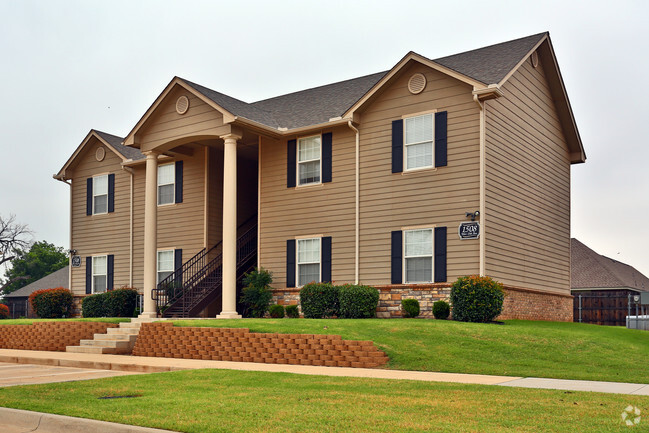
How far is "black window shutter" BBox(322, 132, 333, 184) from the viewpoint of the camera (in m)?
21.8

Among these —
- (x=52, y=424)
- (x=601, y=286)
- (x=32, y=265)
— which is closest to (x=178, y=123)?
(x=52, y=424)

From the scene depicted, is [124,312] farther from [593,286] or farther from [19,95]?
[593,286]

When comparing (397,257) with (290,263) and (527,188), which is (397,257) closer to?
(290,263)

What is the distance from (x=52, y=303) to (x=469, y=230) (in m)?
17.8

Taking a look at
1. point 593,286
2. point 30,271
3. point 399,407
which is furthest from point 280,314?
point 30,271

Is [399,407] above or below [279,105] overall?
below

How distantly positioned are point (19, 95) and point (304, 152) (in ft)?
46.2

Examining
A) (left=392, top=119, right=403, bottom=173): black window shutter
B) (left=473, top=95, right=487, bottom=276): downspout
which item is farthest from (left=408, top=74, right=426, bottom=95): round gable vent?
(left=473, top=95, right=487, bottom=276): downspout

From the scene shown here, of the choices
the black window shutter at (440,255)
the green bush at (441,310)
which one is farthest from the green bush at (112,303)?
the green bush at (441,310)

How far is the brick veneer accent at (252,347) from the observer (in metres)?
13.6

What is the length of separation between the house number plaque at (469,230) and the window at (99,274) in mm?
15762

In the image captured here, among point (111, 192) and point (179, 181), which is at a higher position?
point (179, 181)

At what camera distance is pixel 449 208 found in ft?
62.8

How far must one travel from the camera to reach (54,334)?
19.7m
